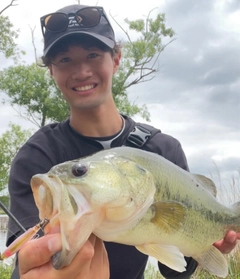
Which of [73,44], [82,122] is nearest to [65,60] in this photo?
[73,44]

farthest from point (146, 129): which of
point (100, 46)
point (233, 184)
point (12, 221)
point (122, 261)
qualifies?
point (233, 184)

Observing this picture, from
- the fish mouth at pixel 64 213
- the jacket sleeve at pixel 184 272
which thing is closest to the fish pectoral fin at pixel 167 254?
the fish mouth at pixel 64 213

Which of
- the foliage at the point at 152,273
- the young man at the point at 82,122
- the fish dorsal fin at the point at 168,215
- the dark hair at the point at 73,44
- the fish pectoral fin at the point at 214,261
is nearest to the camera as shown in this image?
the fish dorsal fin at the point at 168,215

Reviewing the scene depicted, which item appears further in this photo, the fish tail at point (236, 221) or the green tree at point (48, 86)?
the green tree at point (48, 86)

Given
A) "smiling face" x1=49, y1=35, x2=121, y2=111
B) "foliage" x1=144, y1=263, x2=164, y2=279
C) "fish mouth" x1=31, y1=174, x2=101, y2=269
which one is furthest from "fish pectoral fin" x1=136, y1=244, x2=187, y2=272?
"foliage" x1=144, y1=263, x2=164, y2=279

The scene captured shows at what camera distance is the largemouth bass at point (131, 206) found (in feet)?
5.29

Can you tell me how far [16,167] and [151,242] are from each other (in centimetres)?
116

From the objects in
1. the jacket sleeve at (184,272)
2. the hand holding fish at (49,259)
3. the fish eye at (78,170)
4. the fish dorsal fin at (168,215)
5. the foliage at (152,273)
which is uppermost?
the fish eye at (78,170)

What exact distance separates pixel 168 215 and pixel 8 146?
24.0 m

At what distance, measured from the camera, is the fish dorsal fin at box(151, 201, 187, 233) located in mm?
1924

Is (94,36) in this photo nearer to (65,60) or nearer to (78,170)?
A: (65,60)

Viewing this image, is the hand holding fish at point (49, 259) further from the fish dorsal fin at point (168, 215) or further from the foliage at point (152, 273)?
the foliage at point (152, 273)

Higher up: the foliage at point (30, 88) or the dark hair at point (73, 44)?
the foliage at point (30, 88)

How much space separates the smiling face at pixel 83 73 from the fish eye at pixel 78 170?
1300mm
